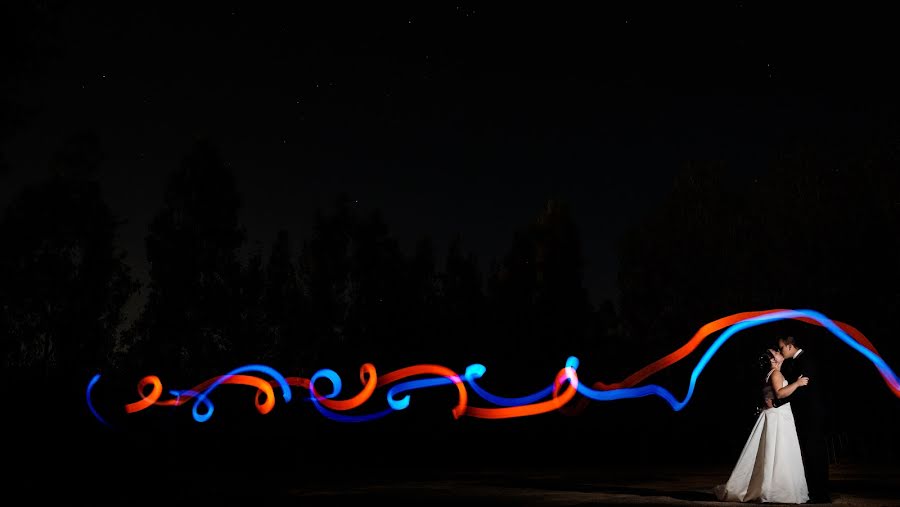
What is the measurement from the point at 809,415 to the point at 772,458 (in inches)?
30.4

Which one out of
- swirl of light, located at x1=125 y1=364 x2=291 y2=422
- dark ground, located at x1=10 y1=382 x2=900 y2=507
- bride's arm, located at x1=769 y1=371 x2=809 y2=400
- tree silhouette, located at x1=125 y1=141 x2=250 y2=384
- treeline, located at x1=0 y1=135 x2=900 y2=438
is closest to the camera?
bride's arm, located at x1=769 y1=371 x2=809 y2=400

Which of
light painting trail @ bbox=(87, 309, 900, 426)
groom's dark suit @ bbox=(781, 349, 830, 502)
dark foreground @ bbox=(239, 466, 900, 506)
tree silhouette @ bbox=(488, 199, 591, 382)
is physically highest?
tree silhouette @ bbox=(488, 199, 591, 382)

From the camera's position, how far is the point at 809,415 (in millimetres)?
11672

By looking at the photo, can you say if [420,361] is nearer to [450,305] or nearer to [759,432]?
[450,305]

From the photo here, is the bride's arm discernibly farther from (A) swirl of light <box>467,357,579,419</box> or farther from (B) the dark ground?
(A) swirl of light <box>467,357,579,419</box>

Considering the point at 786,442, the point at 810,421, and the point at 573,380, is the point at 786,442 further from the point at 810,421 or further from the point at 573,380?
the point at 573,380

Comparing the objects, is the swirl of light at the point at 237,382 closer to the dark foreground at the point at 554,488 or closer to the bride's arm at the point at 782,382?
the dark foreground at the point at 554,488

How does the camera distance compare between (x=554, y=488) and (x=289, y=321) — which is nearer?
(x=554, y=488)

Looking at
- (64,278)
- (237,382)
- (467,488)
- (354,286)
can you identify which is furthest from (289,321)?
(467,488)

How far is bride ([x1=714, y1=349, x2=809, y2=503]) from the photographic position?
1136cm

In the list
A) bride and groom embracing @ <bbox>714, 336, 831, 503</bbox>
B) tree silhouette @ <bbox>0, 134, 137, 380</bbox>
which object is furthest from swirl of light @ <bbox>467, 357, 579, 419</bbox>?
tree silhouette @ <bbox>0, 134, 137, 380</bbox>

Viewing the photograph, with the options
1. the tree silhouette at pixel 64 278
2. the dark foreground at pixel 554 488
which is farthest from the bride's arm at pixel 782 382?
the tree silhouette at pixel 64 278

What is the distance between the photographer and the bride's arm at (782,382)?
11664mm

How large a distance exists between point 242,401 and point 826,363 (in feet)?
52.4
